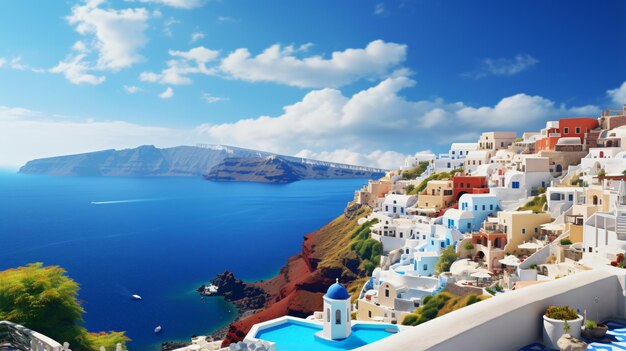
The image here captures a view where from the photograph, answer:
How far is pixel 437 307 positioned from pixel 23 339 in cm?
2106

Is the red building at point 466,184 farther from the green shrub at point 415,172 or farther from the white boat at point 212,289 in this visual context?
the white boat at point 212,289

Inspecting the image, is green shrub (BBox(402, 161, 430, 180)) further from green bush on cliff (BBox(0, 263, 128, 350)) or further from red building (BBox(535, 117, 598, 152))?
green bush on cliff (BBox(0, 263, 128, 350))

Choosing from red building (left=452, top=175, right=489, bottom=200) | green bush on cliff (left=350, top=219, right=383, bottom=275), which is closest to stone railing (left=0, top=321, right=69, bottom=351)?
green bush on cliff (left=350, top=219, right=383, bottom=275)

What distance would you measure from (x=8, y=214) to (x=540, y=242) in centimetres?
12154

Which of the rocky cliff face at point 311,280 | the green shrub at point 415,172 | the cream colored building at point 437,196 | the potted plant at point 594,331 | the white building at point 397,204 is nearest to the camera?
the potted plant at point 594,331

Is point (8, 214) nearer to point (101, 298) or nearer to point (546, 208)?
point (101, 298)

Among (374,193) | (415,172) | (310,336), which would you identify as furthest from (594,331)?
(415,172)

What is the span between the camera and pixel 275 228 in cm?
9688

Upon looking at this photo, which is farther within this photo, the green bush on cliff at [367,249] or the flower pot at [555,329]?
the green bush on cliff at [367,249]

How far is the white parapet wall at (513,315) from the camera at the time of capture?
12.9 ft

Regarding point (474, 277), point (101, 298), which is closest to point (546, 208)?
point (474, 277)

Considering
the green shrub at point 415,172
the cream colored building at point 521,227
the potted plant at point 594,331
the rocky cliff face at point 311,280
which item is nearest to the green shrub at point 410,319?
the cream colored building at point 521,227

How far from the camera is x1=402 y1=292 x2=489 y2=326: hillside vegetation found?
80.7 ft

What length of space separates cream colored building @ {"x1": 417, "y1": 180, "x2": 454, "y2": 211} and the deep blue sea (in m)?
21.9
